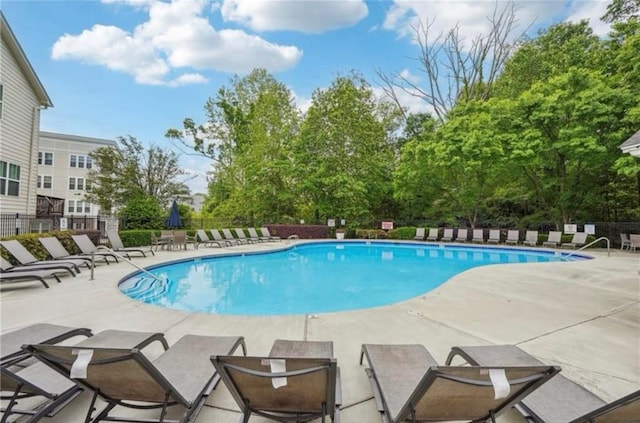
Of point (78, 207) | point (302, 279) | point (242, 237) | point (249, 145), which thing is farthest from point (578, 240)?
point (78, 207)

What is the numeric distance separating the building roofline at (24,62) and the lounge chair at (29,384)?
15169 mm

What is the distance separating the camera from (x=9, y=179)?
12539 mm

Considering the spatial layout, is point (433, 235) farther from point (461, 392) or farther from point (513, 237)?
point (461, 392)

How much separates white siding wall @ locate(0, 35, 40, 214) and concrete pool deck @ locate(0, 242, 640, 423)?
9.43m

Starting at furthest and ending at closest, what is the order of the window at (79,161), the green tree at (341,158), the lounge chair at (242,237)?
the window at (79,161), the green tree at (341,158), the lounge chair at (242,237)

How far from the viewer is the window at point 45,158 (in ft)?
88.2

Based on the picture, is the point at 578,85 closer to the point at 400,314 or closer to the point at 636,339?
the point at 636,339

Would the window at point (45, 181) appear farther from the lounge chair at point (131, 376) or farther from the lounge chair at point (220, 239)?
the lounge chair at point (131, 376)

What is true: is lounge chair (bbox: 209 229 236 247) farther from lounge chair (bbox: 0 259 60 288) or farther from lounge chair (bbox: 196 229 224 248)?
lounge chair (bbox: 0 259 60 288)

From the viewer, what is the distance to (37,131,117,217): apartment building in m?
27.0

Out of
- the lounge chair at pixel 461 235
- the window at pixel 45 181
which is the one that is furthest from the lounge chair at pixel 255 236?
the window at pixel 45 181

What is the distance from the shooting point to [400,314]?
Answer: 14.7 feet

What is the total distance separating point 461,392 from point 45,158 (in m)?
35.3

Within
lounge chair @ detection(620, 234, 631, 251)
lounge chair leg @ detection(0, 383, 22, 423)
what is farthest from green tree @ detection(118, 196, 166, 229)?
lounge chair @ detection(620, 234, 631, 251)
